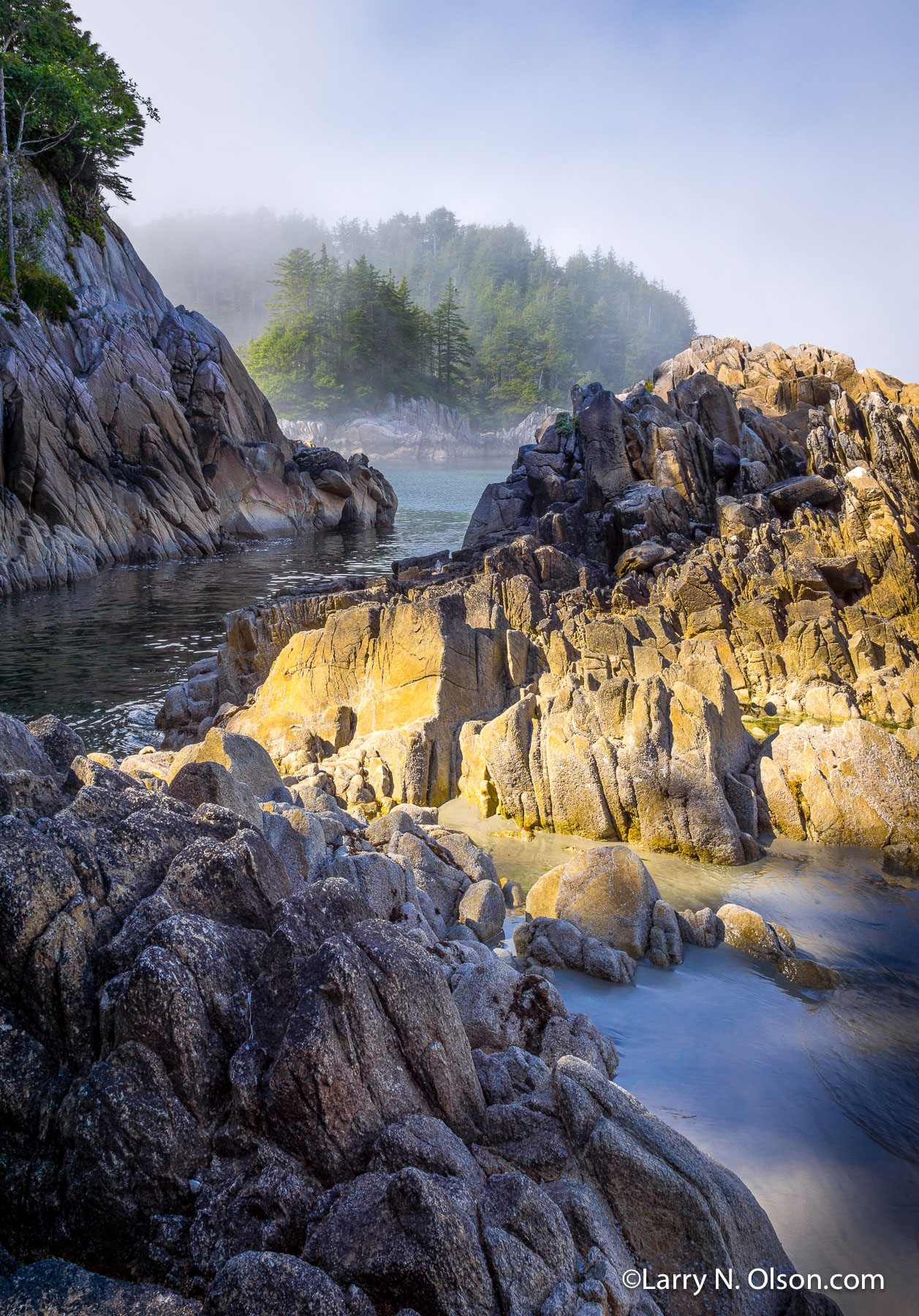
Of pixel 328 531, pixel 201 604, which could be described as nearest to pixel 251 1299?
pixel 201 604

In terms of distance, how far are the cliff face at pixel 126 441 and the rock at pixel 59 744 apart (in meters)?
22.7

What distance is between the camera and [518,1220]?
2.57 meters

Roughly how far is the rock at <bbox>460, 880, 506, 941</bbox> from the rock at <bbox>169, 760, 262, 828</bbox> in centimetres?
204

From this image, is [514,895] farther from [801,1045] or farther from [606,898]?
[801,1045]

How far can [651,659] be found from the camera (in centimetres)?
1040

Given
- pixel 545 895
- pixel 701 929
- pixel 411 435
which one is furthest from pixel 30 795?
pixel 411 435

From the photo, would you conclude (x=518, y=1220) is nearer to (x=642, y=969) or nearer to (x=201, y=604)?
(x=642, y=969)

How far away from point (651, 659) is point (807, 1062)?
618cm

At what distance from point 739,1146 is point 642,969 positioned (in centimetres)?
182

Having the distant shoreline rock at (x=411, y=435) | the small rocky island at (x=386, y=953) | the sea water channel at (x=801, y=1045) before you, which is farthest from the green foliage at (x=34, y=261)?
the distant shoreline rock at (x=411, y=435)

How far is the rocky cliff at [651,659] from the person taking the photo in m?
8.47

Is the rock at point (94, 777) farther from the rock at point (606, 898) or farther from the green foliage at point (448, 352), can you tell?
the green foliage at point (448, 352)

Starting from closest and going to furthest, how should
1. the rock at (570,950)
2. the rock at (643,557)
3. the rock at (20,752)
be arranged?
the rock at (20,752) < the rock at (570,950) < the rock at (643,557)

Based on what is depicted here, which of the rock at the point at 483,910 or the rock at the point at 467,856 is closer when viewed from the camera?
the rock at the point at 483,910
